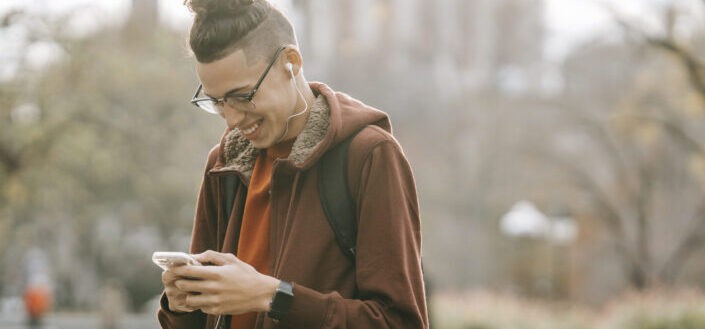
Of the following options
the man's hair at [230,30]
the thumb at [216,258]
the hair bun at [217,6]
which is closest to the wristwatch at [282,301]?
the thumb at [216,258]

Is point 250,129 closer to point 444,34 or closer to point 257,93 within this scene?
point 257,93

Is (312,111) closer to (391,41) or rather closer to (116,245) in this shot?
(116,245)

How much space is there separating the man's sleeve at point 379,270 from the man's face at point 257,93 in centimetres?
27

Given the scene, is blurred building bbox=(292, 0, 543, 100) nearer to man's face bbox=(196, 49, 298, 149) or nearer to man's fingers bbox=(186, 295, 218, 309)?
man's face bbox=(196, 49, 298, 149)

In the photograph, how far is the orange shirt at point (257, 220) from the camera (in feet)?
8.29

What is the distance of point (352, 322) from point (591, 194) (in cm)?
2958

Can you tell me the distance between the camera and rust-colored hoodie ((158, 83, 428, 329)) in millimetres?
2316

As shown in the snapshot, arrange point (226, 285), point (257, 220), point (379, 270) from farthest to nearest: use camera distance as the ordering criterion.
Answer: point (257, 220) → point (379, 270) → point (226, 285)

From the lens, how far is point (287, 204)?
247cm

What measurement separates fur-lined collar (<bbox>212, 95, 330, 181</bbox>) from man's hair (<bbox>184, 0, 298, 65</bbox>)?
0.64 feet

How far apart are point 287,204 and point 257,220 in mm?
148

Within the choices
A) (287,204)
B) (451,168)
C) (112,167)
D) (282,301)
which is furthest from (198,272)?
(451,168)

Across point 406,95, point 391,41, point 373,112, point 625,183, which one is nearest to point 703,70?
point 373,112

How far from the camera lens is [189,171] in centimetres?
3228
